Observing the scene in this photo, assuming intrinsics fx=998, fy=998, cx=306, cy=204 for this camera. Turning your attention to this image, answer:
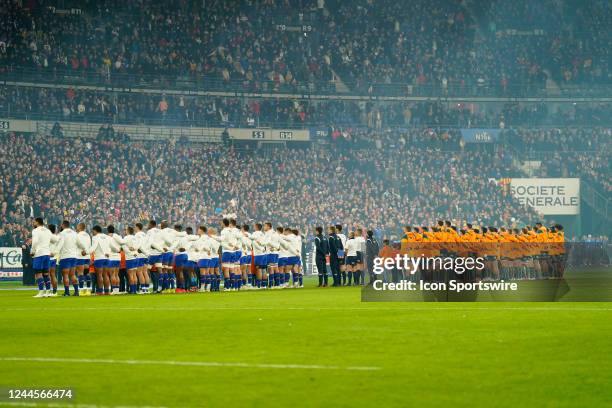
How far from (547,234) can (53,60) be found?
29176mm

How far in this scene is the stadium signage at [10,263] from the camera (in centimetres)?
3878

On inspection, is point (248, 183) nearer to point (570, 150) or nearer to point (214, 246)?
point (570, 150)

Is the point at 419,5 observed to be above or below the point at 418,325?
above

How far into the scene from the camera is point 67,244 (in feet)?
90.3

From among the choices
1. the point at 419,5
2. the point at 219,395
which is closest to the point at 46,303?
the point at 219,395

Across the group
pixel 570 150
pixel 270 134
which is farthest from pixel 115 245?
pixel 570 150

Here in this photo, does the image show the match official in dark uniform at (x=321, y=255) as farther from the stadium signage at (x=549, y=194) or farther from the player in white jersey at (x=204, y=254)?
the stadium signage at (x=549, y=194)

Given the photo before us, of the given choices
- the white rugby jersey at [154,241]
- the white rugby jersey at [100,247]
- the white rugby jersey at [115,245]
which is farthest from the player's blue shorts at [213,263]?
the white rugby jersey at [100,247]

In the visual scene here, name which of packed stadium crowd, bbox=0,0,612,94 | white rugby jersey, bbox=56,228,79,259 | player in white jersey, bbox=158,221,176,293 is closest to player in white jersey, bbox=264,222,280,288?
player in white jersey, bbox=158,221,176,293

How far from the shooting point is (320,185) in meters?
53.3

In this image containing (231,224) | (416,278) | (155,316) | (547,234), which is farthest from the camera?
(547,234)

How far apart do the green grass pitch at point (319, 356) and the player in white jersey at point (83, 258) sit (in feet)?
27.6

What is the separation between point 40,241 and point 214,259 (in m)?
5.58

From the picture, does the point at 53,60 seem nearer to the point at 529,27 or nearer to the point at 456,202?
the point at 456,202
